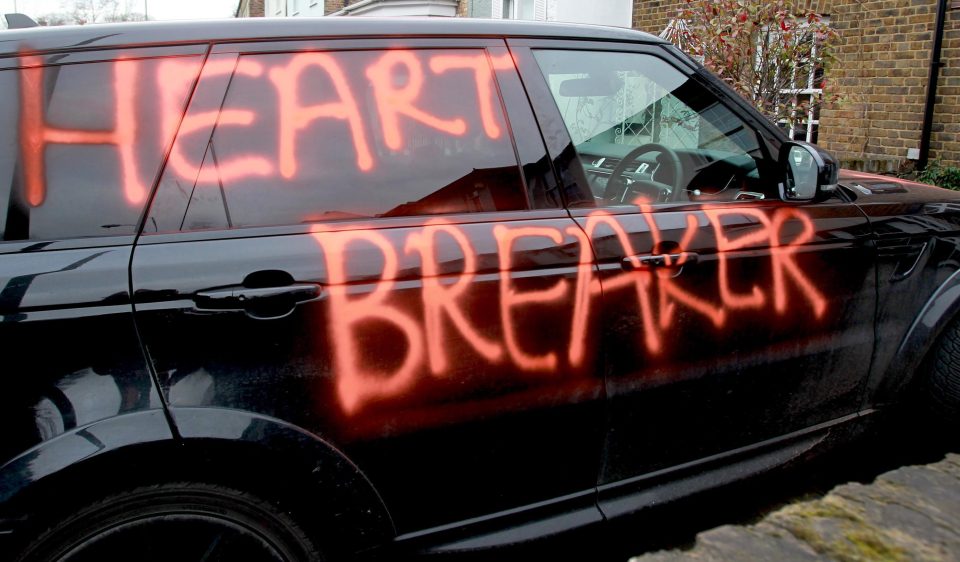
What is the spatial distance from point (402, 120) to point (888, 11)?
8421 mm

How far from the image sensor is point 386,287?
1.77m

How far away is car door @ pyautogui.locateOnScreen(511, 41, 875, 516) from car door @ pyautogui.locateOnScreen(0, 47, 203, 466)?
1.08 metres

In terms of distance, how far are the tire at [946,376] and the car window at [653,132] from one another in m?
1.11

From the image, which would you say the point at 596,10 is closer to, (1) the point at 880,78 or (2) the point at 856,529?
(1) the point at 880,78

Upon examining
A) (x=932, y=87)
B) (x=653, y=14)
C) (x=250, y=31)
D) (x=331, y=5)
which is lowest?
(x=250, y=31)

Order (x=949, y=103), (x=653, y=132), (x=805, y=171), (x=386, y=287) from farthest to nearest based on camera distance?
(x=949, y=103) → (x=653, y=132) → (x=805, y=171) → (x=386, y=287)

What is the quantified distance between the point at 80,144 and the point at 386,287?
782mm

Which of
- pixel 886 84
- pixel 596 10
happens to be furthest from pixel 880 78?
pixel 596 10

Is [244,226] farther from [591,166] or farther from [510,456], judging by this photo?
[591,166]

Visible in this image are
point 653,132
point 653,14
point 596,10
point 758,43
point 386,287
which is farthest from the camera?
point 596,10

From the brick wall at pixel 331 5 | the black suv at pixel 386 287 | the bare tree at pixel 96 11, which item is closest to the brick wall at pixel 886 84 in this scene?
the black suv at pixel 386 287

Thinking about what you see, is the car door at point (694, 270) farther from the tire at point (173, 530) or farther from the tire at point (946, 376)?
the tire at point (173, 530)

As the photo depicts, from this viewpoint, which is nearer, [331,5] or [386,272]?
A: [386,272]

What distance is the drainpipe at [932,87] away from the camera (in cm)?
766
